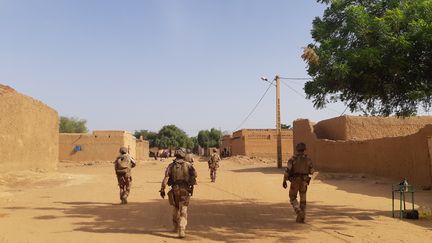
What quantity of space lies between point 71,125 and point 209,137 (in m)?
38.1

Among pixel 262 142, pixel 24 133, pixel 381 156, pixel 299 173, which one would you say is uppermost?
pixel 262 142

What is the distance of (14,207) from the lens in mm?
11625

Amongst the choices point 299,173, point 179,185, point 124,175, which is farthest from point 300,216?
point 124,175

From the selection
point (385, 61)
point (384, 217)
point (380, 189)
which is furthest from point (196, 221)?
point (380, 189)

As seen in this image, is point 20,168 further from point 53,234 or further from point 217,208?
point 53,234

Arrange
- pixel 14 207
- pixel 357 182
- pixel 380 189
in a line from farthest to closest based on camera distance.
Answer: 1. pixel 357 182
2. pixel 380 189
3. pixel 14 207

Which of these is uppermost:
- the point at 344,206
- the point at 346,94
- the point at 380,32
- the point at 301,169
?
the point at 380,32

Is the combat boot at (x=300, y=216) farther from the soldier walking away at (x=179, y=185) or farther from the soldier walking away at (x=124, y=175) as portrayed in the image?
the soldier walking away at (x=124, y=175)

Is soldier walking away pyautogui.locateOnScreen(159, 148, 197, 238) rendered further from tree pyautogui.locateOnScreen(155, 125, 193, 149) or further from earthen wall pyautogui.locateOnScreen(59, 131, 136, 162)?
tree pyautogui.locateOnScreen(155, 125, 193, 149)

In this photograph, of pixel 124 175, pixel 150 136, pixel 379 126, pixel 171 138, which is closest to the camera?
pixel 124 175

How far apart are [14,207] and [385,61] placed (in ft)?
31.6

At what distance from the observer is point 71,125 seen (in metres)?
84.3

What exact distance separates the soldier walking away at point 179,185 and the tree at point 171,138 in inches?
3717

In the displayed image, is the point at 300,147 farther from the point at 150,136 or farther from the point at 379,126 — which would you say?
the point at 150,136
